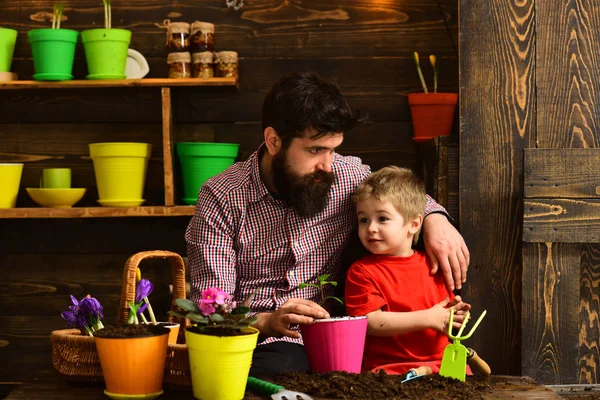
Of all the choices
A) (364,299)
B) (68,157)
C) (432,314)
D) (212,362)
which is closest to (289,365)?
(364,299)

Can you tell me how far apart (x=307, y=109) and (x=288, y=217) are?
0.32 m

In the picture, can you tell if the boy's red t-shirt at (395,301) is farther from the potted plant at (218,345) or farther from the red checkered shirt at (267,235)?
the potted plant at (218,345)

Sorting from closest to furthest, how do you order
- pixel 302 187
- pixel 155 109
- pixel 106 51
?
pixel 302 187 < pixel 106 51 < pixel 155 109

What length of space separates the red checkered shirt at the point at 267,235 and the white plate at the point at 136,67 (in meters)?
0.93

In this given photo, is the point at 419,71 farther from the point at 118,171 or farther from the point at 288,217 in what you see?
the point at 118,171

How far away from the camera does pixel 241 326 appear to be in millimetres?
1340

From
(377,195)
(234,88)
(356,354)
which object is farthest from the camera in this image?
(234,88)

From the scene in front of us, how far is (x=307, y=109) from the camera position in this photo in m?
1.96

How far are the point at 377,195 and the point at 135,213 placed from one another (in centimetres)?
114

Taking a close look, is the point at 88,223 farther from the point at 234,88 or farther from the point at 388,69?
the point at 388,69

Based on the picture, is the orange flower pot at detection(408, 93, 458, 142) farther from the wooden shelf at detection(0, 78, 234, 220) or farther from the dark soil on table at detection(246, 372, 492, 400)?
the dark soil on table at detection(246, 372, 492, 400)

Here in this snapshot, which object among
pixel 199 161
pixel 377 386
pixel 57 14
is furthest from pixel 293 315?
pixel 57 14

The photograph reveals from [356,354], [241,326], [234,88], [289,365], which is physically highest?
[234,88]

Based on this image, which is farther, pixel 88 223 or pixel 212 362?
pixel 88 223
